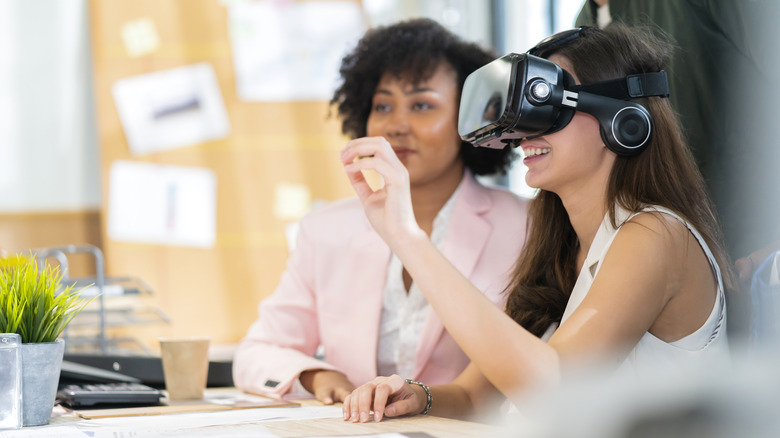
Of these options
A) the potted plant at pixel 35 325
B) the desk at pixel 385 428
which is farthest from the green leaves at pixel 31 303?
the desk at pixel 385 428

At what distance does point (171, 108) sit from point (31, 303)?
277cm

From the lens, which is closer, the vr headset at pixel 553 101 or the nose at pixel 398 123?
the vr headset at pixel 553 101

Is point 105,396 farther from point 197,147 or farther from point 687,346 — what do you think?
point 197,147

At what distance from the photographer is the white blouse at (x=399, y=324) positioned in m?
1.74

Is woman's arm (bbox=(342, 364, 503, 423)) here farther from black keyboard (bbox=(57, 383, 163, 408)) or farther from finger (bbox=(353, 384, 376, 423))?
black keyboard (bbox=(57, 383, 163, 408))

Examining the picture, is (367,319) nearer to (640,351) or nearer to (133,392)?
(133,392)

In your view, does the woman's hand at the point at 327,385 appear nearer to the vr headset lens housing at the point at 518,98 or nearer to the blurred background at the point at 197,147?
the vr headset lens housing at the point at 518,98

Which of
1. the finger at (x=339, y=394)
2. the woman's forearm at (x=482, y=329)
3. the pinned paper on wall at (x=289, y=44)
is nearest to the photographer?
the woman's forearm at (x=482, y=329)

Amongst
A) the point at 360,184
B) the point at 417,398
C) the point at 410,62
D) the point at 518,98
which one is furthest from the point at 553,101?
the point at 410,62

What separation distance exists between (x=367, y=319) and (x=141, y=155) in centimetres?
222

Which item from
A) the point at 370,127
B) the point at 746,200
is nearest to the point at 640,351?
the point at 746,200

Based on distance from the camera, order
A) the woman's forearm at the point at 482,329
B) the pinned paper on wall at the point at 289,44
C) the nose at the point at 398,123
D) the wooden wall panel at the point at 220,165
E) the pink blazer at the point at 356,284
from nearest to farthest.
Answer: the woman's forearm at the point at 482,329
the pink blazer at the point at 356,284
the nose at the point at 398,123
the wooden wall panel at the point at 220,165
the pinned paper on wall at the point at 289,44

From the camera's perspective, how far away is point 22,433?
0.97 metres

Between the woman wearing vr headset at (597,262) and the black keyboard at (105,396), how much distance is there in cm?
40
